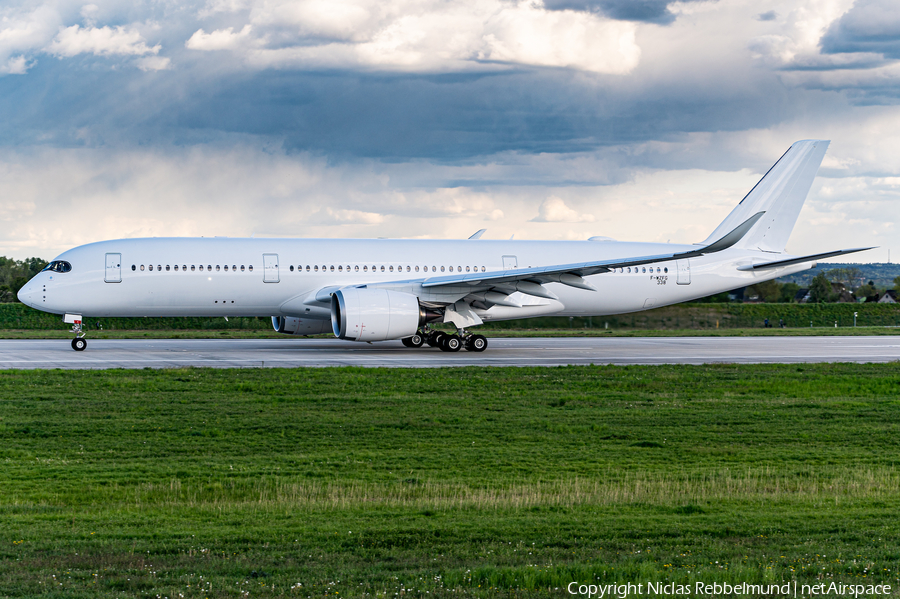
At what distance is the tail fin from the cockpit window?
1026 inches

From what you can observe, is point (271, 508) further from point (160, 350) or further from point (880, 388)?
point (160, 350)

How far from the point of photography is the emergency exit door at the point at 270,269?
2988 cm

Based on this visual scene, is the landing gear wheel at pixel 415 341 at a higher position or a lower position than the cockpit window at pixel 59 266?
lower

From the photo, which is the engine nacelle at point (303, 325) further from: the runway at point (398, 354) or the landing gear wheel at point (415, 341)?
the landing gear wheel at point (415, 341)

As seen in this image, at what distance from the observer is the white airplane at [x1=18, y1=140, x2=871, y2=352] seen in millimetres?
28641

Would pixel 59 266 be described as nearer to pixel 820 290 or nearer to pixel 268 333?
pixel 268 333

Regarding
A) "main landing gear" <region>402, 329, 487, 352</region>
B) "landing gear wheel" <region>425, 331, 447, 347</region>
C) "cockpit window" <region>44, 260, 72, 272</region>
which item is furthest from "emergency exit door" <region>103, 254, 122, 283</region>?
"landing gear wheel" <region>425, 331, 447, 347</region>

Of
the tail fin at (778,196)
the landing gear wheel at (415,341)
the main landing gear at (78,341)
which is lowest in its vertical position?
the landing gear wheel at (415,341)

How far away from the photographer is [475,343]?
3094cm

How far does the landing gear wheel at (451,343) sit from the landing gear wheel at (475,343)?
333 mm

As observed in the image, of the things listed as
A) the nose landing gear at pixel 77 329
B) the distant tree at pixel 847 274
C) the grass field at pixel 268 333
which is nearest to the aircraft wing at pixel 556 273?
the grass field at pixel 268 333

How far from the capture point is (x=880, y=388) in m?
19.5

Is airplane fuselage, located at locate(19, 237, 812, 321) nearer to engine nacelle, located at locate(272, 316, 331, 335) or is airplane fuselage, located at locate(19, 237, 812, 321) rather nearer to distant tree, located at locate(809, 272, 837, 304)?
engine nacelle, located at locate(272, 316, 331, 335)

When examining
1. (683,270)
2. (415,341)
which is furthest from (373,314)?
(683,270)
